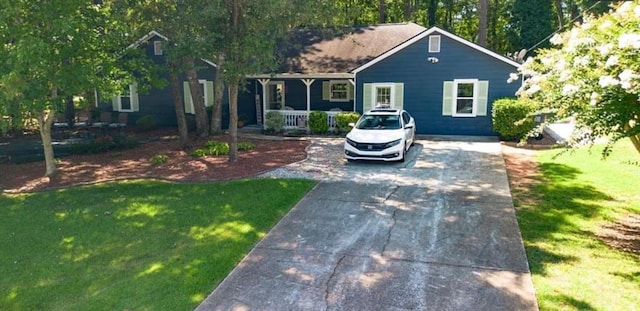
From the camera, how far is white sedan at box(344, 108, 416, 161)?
12406 mm

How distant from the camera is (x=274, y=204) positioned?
8.76 m

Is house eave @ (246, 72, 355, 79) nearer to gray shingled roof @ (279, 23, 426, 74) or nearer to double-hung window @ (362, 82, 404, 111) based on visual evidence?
gray shingled roof @ (279, 23, 426, 74)

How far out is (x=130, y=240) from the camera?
24.0 feet

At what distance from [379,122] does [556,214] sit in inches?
257

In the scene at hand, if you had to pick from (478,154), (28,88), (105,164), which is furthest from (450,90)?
(28,88)

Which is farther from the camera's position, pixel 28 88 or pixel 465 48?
pixel 465 48

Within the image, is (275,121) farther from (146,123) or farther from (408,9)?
(408,9)

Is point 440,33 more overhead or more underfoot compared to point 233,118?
more overhead

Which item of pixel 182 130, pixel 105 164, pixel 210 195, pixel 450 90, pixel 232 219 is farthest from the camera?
pixel 450 90

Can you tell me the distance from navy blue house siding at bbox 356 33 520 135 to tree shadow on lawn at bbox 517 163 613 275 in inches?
274

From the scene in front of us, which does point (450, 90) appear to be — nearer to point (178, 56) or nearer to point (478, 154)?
point (478, 154)

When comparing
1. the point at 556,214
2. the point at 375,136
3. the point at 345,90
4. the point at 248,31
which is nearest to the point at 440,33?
the point at 345,90

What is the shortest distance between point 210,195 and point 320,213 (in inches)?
109

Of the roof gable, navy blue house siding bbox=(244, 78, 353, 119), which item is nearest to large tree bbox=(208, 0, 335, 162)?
the roof gable
